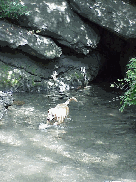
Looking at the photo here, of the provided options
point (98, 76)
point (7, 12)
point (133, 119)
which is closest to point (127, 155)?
point (133, 119)

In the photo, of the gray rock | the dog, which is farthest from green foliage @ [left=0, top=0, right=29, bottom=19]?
the dog

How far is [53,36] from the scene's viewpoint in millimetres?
11180

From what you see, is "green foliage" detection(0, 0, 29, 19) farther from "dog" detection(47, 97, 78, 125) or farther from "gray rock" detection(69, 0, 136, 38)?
"dog" detection(47, 97, 78, 125)

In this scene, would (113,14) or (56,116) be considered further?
(113,14)

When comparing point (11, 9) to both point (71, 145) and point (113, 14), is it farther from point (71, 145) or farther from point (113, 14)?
point (71, 145)

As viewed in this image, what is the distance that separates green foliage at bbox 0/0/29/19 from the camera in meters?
10.3

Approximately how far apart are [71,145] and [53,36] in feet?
21.8

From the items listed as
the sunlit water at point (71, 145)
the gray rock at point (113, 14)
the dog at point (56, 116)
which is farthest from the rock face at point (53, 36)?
the dog at point (56, 116)

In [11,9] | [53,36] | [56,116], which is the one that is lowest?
[56,116]

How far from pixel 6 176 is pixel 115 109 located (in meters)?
5.11

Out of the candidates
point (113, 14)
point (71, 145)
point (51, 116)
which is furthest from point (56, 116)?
point (113, 14)

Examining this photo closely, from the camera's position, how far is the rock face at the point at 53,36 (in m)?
10.7

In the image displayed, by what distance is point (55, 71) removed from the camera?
11.6 meters

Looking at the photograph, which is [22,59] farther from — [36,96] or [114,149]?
[114,149]
